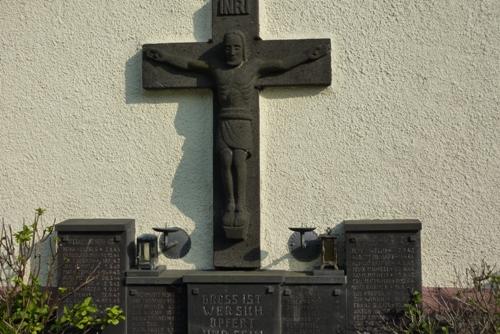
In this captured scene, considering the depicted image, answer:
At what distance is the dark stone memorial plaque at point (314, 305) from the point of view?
4.67 m

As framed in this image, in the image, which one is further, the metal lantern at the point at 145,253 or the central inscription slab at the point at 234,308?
the metal lantern at the point at 145,253

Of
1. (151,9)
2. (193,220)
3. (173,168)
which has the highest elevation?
(151,9)

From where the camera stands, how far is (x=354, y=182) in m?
4.93

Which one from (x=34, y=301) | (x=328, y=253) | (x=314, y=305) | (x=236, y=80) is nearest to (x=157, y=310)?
(x=34, y=301)

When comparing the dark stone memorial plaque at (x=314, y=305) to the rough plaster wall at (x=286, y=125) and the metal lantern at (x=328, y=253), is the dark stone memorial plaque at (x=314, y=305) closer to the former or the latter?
the metal lantern at (x=328, y=253)

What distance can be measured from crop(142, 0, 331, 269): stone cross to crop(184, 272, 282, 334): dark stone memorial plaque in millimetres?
285

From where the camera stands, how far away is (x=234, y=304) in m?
4.68

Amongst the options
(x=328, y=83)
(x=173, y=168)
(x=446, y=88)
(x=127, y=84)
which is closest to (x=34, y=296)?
(x=173, y=168)

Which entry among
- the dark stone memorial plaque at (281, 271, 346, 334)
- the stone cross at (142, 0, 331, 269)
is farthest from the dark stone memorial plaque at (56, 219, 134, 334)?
the dark stone memorial plaque at (281, 271, 346, 334)

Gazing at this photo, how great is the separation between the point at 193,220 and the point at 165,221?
222mm

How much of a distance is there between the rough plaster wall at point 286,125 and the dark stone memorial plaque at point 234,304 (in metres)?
0.37

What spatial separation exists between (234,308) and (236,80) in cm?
170

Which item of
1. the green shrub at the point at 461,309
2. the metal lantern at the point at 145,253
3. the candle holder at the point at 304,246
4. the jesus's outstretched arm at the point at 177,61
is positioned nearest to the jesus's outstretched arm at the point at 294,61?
the jesus's outstretched arm at the point at 177,61

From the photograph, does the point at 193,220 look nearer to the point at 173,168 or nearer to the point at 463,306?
the point at 173,168
